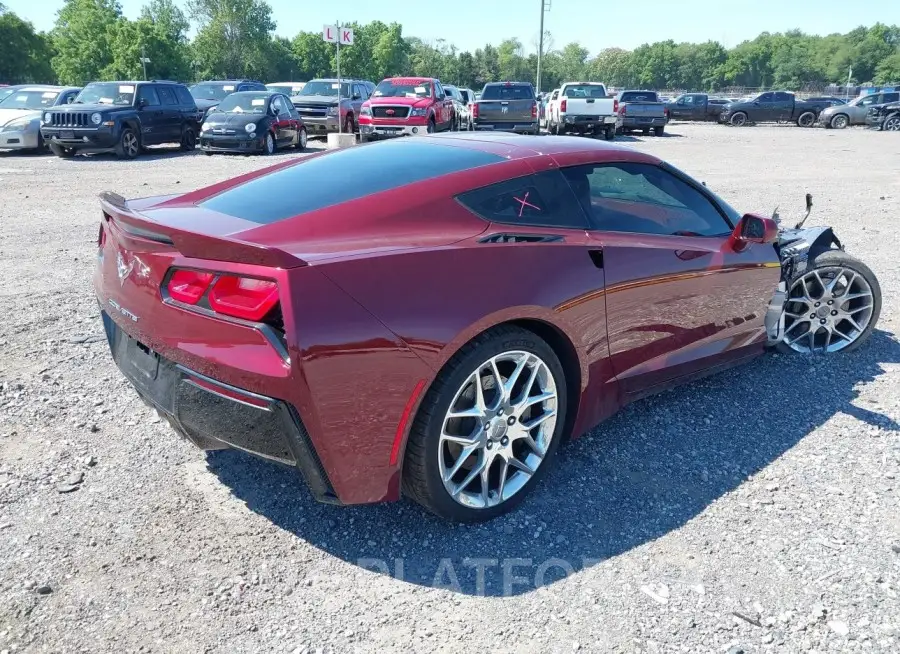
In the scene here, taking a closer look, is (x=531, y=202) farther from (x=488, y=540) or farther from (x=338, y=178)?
(x=488, y=540)

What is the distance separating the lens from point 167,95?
57.1ft

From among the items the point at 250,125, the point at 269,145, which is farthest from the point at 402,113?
the point at 250,125

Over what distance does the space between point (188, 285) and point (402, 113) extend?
16312 millimetres

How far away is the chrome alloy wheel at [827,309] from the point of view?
459 cm

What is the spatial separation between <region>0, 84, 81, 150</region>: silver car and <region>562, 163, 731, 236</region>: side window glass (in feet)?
55.6

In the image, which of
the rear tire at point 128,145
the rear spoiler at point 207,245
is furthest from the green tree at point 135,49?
the rear spoiler at point 207,245

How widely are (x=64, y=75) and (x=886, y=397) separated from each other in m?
82.3

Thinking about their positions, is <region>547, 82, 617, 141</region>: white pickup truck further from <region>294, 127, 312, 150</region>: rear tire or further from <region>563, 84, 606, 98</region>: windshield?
<region>294, 127, 312, 150</region>: rear tire

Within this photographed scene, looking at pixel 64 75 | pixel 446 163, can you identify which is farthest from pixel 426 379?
pixel 64 75

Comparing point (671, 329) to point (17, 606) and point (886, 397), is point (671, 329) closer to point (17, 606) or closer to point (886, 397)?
point (886, 397)

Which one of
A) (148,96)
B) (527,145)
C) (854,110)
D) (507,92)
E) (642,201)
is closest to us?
(527,145)

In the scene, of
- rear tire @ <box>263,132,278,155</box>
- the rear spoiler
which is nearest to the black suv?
rear tire @ <box>263,132,278,155</box>

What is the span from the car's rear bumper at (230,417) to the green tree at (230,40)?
9040 cm

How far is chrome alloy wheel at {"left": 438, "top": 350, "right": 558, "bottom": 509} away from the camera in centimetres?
267
